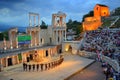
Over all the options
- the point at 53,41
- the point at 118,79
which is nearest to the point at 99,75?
the point at 118,79

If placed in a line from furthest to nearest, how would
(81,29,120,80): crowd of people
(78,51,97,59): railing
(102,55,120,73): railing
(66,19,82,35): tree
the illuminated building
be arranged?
(66,19,82,35): tree, the illuminated building, (78,51,97,59): railing, (81,29,120,80): crowd of people, (102,55,120,73): railing

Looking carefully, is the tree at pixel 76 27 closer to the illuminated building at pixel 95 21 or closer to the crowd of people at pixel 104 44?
the illuminated building at pixel 95 21

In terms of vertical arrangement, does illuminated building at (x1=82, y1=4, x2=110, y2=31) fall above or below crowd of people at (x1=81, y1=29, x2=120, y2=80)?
above

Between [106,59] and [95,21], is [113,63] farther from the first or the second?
[95,21]

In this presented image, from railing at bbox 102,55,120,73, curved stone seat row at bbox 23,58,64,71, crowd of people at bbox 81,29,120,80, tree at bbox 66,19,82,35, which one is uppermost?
tree at bbox 66,19,82,35

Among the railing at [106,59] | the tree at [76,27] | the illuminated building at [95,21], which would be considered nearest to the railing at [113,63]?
the railing at [106,59]

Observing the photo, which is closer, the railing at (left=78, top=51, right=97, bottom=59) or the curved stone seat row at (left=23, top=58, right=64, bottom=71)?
the curved stone seat row at (left=23, top=58, right=64, bottom=71)

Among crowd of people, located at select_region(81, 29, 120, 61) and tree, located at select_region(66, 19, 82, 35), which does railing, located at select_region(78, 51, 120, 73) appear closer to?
crowd of people, located at select_region(81, 29, 120, 61)

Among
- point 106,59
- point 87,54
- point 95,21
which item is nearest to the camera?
point 106,59

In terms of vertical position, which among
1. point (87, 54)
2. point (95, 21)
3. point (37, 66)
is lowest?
point (37, 66)

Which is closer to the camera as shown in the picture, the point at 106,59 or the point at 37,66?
the point at 37,66

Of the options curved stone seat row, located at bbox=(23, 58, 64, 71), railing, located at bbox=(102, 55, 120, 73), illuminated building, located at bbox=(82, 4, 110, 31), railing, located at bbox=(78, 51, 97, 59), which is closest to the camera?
railing, located at bbox=(102, 55, 120, 73)

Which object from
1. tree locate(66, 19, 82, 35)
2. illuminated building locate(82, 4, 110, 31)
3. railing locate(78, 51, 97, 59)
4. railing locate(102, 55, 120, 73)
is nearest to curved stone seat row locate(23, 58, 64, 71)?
railing locate(102, 55, 120, 73)

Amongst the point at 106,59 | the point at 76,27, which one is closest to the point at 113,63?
the point at 106,59
